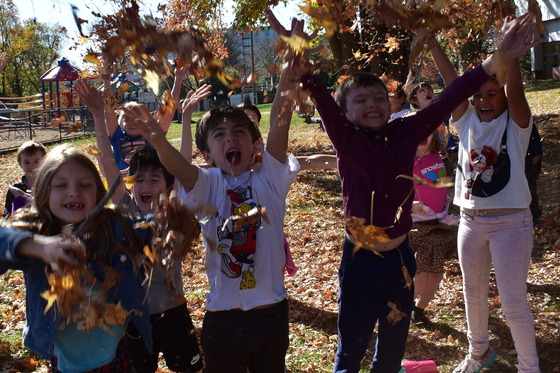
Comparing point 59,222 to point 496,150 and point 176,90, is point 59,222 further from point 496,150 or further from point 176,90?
point 496,150

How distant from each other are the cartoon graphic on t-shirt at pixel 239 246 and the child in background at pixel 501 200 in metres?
1.57

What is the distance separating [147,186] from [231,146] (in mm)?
870

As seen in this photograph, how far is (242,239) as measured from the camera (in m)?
3.10

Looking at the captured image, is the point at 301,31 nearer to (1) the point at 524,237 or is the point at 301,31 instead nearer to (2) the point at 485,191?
(2) the point at 485,191

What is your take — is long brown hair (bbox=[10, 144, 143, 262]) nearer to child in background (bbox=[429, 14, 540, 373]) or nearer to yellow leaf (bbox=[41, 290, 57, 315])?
yellow leaf (bbox=[41, 290, 57, 315])

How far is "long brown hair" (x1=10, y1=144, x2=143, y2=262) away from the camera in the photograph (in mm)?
2822

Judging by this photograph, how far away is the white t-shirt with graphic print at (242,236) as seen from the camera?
304 cm

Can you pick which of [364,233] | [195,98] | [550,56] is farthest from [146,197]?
[550,56]

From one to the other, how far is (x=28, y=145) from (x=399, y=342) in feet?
14.4

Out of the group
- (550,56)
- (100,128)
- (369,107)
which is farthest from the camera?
(550,56)

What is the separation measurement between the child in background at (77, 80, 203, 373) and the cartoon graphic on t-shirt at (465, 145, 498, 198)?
6.45 ft

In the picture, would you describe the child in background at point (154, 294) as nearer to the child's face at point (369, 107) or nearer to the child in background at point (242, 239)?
the child in background at point (242, 239)

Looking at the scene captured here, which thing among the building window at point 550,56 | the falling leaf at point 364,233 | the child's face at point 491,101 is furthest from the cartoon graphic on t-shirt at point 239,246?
the building window at point 550,56

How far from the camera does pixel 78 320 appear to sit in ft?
9.07
